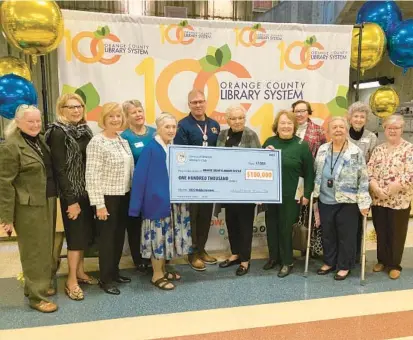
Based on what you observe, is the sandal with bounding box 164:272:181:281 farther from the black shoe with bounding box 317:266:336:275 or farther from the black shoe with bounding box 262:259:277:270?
the black shoe with bounding box 317:266:336:275

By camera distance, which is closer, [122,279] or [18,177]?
[18,177]

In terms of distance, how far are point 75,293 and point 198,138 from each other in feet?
5.28

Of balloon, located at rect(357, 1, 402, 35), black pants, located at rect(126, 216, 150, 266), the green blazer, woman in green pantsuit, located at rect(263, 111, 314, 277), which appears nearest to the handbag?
woman in green pantsuit, located at rect(263, 111, 314, 277)

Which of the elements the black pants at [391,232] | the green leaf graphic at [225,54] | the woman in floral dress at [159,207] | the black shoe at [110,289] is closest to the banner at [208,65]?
the green leaf graphic at [225,54]

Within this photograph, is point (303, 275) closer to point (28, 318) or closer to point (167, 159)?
point (167, 159)

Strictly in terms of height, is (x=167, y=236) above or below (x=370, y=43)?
below

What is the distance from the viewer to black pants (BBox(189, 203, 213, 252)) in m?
3.61

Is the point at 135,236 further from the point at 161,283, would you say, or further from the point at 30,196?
the point at 30,196

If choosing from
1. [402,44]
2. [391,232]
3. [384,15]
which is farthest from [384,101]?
[391,232]

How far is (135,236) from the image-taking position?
11.1 ft

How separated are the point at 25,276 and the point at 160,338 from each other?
109 centimetres

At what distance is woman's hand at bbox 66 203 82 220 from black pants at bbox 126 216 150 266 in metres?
0.55

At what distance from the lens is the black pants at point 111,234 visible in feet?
9.71

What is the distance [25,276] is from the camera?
2.76 m
